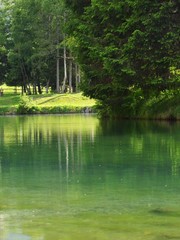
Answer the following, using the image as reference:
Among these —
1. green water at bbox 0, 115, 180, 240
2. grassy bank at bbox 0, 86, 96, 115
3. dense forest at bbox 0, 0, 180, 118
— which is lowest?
grassy bank at bbox 0, 86, 96, 115

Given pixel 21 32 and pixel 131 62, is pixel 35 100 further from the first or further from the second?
pixel 131 62

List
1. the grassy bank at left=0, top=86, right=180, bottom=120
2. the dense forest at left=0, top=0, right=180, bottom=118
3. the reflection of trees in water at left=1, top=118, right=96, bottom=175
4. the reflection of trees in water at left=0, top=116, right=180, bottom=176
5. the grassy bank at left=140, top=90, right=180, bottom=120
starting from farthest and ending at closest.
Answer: the grassy bank at left=0, top=86, right=180, bottom=120
the grassy bank at left=140, top=90, right=180, bottom=120
the dense forest at left=0, top=0, right=180, bottom=118
the reflection of trees in water at left=1, top=118, right=96, bottom=175
the reflection of trees in water at left=0, top=116, right=180, bottom=176

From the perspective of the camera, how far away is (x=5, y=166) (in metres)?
18.1

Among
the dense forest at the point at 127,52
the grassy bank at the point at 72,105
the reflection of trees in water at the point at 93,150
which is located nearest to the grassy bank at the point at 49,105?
the grassy bank at the point at 72,105

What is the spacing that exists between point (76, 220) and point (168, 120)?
3326cm

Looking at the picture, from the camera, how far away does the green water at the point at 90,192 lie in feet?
31.2

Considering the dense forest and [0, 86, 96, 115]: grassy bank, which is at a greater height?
the dense forest

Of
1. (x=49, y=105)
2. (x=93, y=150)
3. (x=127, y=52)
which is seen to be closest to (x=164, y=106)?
(x=127, y=52)

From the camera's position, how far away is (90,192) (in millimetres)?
13039

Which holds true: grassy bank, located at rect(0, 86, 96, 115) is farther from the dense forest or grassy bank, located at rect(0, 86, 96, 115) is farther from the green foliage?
the green foliage

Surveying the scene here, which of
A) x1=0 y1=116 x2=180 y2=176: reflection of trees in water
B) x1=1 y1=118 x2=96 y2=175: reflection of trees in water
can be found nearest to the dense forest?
x1=0 y1=116 x2=180 y2=176: reflection of trees in water

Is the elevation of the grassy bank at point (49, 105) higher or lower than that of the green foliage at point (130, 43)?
lower

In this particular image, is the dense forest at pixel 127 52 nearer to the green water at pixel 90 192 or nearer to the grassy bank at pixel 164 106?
the grassy bank at pixel 164 106

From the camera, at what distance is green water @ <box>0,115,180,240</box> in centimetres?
952
